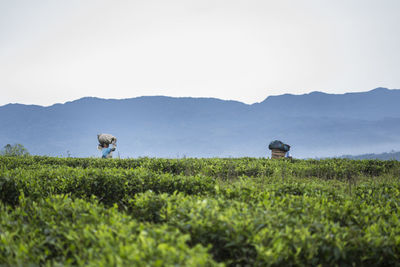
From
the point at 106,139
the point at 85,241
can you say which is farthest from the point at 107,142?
the point at 85,241

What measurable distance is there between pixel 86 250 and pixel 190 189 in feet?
11.6

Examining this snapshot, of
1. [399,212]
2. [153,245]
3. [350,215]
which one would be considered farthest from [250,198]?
[153,245]

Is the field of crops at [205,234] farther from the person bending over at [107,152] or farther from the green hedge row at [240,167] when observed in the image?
the person bending over at [107,152]

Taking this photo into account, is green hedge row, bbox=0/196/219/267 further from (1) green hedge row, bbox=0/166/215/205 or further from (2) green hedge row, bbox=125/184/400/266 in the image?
(1) green hedge row, bbox=0/166/215/205

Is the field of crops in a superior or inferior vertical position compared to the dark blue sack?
inferior

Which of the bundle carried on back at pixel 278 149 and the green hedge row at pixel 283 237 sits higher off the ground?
the bundle carried on back at pixel 278 149

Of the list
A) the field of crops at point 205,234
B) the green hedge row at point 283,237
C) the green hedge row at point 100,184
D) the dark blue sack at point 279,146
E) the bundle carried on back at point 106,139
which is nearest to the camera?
the field of crops at point 205,234

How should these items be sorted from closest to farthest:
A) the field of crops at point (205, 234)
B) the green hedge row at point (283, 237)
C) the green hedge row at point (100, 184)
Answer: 1. the field of crops at point (205, 234)
2. the green hedge row at point (283, 237)
3. the green hedge row at point (100, 184)

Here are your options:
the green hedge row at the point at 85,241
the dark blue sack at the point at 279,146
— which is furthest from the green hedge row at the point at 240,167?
the green hedge row at the point at 85,241

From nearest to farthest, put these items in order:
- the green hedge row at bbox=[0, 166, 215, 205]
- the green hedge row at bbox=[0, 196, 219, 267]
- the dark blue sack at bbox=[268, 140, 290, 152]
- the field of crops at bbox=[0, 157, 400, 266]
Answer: the green hedge row at bbox=[0, 196, 219, 267]
the field of crops at bbox=[0, 157, 400, 266]
the green hedge row at bbox=[0, 166, 215, 205]
the dark blue sack at bbox=[268, 140, 290, 152]

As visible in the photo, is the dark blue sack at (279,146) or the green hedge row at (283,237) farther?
the dark blue sack at (279,146)

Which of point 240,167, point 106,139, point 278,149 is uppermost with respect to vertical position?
point 106,139

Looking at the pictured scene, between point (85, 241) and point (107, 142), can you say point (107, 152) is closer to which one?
point (107, 142)

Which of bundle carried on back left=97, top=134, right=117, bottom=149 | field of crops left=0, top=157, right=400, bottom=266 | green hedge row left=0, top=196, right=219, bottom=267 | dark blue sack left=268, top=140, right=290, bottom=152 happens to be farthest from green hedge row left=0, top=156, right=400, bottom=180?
green hedge row left=0, top=196, right=219, bottom=267
